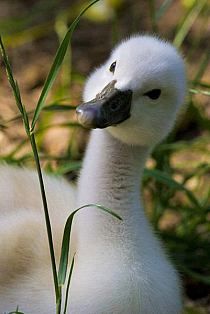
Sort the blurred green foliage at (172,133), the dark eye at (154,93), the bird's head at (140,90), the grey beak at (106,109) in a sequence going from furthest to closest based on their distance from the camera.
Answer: the blurred green foliage at (172,133) → the dark eye at (154,93) → the bird's head at (140,90) → the grey beak at (106,109)

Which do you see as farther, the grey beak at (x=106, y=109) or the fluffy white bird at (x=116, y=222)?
the fluffy white bird at (x=116, y=222)

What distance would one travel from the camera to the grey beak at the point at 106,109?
2.72 metres

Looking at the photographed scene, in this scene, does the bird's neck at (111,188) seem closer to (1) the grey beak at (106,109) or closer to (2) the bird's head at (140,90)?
(2) the bird's head at (140,90)

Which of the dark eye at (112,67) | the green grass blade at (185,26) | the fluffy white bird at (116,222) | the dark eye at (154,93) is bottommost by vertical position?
the fluffy white bird at (116,222)

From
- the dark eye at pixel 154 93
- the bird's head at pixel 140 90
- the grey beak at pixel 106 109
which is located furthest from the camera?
the dark eye at pixel 154 93

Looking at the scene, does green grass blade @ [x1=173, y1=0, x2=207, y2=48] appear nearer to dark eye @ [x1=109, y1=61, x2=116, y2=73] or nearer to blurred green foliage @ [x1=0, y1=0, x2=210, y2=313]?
blurred green foliage @ [x1=0, y1=0, x2=210, y2=313]

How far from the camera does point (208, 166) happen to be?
3.85 m

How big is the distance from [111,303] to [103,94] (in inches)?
22.7

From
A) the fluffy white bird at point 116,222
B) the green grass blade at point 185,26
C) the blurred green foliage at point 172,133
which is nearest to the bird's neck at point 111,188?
the fluffy white bird at point 116,222

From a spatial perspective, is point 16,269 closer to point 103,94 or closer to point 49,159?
point 103,94

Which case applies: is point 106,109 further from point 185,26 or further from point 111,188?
point 185,26

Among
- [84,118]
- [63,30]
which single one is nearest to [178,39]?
[63,30]

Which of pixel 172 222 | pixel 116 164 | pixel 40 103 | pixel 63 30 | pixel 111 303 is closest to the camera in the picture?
pixel 40 103

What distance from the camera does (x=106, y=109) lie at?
9.23 feet
